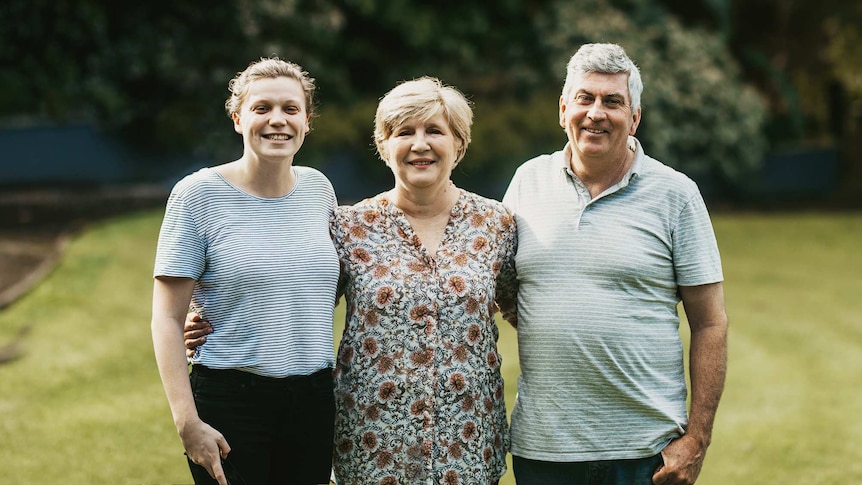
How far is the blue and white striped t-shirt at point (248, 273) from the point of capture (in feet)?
9.61

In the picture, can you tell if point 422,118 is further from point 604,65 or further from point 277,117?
point 604,65

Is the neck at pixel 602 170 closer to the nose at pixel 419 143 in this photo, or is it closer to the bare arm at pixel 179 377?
the nose at pixel 419 143

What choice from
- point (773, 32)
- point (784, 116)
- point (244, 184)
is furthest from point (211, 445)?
point (773, 32)

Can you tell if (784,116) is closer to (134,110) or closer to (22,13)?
(134,110)

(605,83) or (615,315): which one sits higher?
(605,83)

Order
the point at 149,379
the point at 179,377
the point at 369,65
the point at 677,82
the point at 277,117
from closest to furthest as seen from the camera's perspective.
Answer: the point at 179,377 < the point at 277,117 < the point at 149,379 < the point at 369,65 < the point at 677,82

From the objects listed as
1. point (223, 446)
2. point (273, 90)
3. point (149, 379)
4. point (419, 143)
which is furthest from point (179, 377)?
point (149, 379)

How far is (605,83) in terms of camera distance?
122 inches

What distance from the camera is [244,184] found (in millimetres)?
3043

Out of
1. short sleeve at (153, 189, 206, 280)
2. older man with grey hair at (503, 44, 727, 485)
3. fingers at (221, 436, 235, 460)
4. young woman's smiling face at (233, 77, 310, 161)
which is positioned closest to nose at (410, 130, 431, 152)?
young woman's smiling face at (233, 77, 310, 161)

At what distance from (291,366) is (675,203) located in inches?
52.0

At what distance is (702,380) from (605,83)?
1011 millimetres

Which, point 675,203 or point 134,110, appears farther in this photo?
point 134,110

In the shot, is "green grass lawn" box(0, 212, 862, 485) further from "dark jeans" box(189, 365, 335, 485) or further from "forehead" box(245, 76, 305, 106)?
"forehead" box(245, 76, 305, 106)
